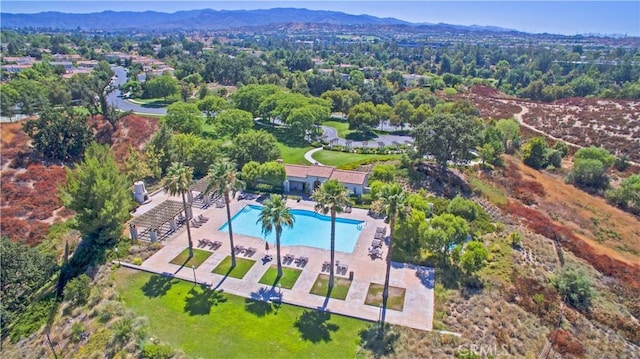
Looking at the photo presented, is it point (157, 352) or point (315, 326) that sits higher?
point (157, 352)

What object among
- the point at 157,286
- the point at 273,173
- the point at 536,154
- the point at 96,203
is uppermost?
the point at 96,203

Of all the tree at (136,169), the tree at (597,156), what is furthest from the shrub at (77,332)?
the tree at (597,156)

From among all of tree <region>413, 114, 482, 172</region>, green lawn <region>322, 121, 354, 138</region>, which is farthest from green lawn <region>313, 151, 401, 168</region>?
green lawn <region>322, 121, 354, 138</region>

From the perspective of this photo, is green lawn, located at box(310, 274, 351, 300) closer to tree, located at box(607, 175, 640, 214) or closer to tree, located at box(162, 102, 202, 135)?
tree, located at box(162, 102, 202, 135)

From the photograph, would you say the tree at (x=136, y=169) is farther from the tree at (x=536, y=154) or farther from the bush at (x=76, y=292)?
the tree at (x=536, y=154)

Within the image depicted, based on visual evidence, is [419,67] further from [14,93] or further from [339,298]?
[339,298]

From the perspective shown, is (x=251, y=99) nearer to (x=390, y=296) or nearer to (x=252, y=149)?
(x=252, y=149)

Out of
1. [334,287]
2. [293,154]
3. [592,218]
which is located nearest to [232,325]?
[334,287]
